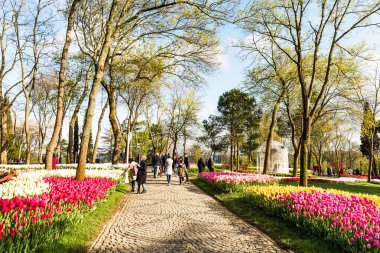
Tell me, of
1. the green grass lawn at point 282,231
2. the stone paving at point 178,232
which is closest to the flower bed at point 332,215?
the green grass lawn at point 282,231

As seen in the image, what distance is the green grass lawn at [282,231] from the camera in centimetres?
573

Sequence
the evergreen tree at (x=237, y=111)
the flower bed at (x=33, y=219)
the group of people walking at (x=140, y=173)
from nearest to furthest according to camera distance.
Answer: the flower bed at (x=33, y=219) → the group of people walking at (x=140, y=173) → the evergreen tree at (x=237, y=111)

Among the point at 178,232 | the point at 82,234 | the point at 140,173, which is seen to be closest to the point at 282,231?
the point at 178,232

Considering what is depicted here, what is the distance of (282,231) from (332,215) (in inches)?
47.2

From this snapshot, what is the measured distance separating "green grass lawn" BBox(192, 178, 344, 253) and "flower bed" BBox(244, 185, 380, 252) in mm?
159

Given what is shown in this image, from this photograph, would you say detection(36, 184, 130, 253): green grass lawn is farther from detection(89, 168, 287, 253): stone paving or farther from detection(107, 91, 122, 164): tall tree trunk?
detection(107, 91, 122, 164): tall tree trunk

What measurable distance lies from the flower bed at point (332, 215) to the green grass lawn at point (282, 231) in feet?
0.52

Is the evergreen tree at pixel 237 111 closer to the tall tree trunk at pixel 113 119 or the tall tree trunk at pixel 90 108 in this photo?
the tall tree trunk at pixel 113 119

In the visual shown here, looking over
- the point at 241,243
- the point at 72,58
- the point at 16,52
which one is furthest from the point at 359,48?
the point at 16,52

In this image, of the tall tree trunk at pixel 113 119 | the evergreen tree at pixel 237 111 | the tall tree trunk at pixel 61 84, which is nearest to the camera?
the tall tree trunk at pixel 61 84

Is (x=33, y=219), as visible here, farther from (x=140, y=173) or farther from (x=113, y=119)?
(x=113, y=119)

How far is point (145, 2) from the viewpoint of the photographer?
12.5m

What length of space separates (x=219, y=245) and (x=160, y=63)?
15850mm

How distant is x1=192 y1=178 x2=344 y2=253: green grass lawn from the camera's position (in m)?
5.73
